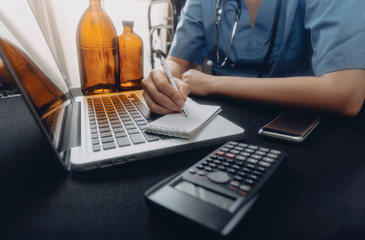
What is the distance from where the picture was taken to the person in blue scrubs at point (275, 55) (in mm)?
457

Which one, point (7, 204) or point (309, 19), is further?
point (309, 19)

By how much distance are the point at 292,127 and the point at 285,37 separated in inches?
15.8

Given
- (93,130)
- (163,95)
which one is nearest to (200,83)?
(163,95)

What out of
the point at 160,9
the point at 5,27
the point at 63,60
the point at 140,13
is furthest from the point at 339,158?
the point at 160,9

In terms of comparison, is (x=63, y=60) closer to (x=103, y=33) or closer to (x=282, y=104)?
(x=103, y=33)

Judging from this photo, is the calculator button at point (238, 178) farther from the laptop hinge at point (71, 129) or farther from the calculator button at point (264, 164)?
the laptop hinge at point (71, 129)

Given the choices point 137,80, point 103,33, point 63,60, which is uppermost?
point 103,33

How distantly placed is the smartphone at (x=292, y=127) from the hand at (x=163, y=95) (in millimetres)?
158

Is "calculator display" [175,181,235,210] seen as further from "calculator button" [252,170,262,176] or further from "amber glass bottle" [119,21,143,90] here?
"amber glass bottle" [119,21,143,90]

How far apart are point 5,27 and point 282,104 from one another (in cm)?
55

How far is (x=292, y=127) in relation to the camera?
1.18ft

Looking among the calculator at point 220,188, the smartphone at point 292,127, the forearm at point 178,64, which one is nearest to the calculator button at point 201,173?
the calculator at point 220,188

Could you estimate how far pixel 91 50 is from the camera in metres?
0.56

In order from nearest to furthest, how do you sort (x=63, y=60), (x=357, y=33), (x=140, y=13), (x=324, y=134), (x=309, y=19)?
(x=324, y=134), (x=357, y=33), (x=309, y=19), (x=63, y=60), (x=140, y=13)
